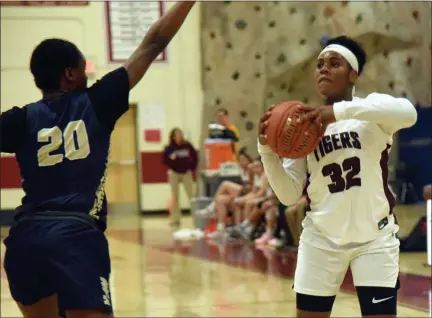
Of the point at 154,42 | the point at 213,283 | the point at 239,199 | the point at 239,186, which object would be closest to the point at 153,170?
the point at 239,186

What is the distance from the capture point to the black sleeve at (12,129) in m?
2.71

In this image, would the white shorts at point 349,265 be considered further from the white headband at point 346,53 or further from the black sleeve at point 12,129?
the black sleeve at point 12,129

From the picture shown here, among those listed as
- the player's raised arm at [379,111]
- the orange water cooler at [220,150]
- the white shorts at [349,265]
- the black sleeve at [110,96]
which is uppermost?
the black sleeve at [110,96]

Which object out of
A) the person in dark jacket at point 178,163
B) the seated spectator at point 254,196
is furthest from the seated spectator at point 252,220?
the person in dark jacket at point 178,163

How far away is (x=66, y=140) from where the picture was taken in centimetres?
270

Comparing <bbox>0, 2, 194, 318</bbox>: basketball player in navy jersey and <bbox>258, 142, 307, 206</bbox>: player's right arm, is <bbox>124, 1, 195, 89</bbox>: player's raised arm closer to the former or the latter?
<bbox>0, 2, 194, 318</bbox>: basketball player in navy jersey

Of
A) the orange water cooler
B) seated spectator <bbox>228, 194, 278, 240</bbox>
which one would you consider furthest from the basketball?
the orange water cooler

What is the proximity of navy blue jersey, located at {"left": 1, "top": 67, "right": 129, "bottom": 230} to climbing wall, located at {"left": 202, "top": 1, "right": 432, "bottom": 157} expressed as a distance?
44.7ft

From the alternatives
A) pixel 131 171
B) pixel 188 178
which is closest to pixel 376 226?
pixel 188 178

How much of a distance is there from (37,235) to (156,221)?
41.0ft

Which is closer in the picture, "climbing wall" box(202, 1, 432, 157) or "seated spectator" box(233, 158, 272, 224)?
"seated spectator" box(233, 158, 272, 224)

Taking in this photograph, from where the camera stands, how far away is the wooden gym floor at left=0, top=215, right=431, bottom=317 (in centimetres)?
585

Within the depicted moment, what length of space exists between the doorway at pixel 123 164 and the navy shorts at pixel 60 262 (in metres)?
14.1

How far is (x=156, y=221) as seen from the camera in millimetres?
15094
